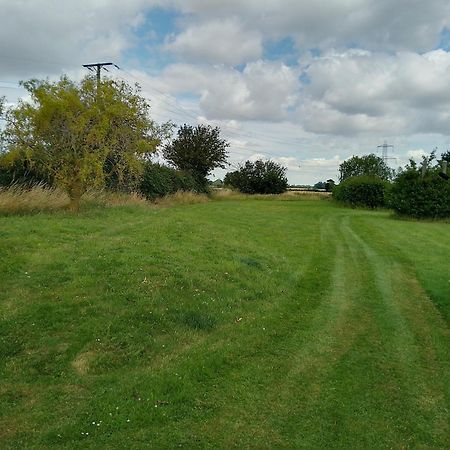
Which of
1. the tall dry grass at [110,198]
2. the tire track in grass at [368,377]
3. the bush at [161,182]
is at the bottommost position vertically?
the tire track in grass at [368,377]

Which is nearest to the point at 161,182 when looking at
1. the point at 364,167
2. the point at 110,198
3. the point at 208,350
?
the point at 110,198

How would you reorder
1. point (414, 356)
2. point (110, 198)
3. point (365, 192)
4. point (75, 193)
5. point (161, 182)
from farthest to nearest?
point (365, 192), point (161, 182), point (110, 198), point (75, 193), point (414, 356)

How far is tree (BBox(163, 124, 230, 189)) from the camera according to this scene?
45.7 meters

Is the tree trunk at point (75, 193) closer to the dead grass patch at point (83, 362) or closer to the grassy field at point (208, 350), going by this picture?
the grassy field at point (208, 350)

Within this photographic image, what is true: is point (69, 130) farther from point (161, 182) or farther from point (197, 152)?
point (197, 152)

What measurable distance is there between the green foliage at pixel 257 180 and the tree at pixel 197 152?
11740 millimetres

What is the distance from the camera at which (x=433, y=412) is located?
4254 millimetres

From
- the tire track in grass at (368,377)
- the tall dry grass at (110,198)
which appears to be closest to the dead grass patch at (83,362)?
the tire track in grass at (368,377)

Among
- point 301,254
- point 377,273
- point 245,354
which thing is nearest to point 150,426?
point 245,354

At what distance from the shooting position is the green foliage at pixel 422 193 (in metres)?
26.0

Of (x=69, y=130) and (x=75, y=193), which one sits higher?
(x=69, y=130)

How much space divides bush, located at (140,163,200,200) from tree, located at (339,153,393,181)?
27.5 metres

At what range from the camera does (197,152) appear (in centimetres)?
4578

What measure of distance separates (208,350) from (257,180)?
5381cm
